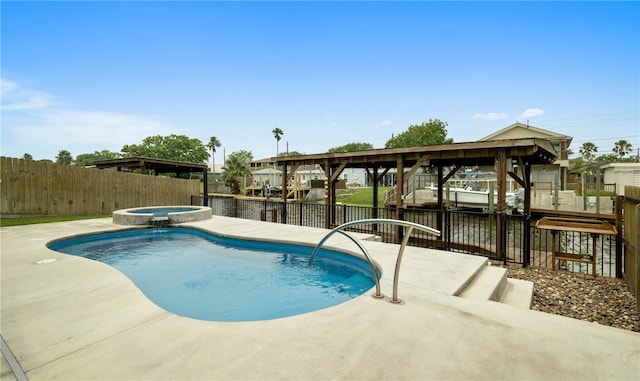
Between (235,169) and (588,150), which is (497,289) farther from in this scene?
(588,150)

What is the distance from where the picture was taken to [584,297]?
4754 mm

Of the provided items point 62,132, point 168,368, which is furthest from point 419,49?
point 62,132

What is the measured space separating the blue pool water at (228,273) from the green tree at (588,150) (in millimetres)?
64331

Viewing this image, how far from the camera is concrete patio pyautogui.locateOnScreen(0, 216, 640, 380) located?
2055mm

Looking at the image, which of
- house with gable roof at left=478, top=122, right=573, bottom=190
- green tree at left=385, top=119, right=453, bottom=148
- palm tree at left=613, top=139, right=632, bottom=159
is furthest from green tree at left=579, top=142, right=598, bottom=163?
house with gable roof at left=478, top=122, right=573, bottom=190

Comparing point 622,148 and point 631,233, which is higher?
point 622,148

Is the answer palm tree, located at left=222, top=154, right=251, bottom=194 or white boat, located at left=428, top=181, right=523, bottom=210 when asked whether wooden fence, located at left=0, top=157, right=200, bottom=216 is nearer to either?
white boat, located at left=428, top=181, right=523, bottom=210

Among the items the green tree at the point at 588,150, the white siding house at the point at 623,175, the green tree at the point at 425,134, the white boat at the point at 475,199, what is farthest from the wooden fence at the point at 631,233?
the green tree at the point at 588,150

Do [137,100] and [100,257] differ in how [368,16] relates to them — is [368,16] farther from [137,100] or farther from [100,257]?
[137,100]

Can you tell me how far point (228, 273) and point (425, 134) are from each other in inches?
1365

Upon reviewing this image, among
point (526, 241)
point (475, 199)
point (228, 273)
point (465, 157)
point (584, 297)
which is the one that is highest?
point (465, 157)

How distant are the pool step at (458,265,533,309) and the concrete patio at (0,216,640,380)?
10.9 inches

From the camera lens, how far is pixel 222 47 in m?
14.2

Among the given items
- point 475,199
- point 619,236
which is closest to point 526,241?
point 619,236
